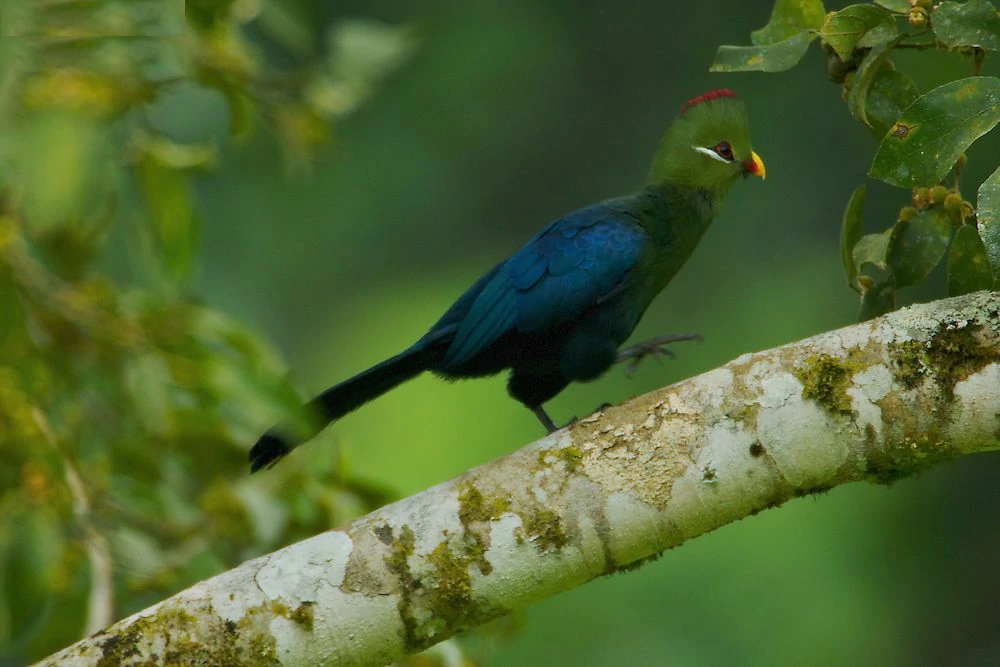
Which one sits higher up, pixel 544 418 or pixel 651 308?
pixel 651 308

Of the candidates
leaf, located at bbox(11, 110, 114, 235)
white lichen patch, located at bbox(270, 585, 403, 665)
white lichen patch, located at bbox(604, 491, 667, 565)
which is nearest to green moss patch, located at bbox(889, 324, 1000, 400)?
white lichen patch, located at bbox(604, 491, 667, 565)

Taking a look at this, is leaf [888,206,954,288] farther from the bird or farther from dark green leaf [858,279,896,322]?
the bird

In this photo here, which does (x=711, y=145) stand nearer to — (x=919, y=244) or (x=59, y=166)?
(x=919, y=244)

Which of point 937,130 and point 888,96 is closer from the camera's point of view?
point 937,130

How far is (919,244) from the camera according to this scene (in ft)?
7.83

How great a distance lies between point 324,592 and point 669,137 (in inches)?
74.9

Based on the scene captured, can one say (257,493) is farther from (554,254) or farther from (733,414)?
(733,414)

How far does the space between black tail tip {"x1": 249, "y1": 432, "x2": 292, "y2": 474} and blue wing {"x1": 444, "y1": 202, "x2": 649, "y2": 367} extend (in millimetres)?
521

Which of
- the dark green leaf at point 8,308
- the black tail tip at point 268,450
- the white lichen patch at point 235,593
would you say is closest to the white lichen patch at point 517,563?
the white lichen patch at point 235,593

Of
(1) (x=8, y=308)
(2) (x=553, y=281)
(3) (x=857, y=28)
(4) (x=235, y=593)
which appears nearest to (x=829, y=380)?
(3) (x=857, y=28)

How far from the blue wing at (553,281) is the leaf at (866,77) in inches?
39.1

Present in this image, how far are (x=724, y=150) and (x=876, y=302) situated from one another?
113 centimetres

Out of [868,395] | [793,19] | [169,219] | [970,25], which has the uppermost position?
[169,219]

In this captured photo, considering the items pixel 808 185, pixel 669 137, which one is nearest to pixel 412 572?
A: pixel 669 137
